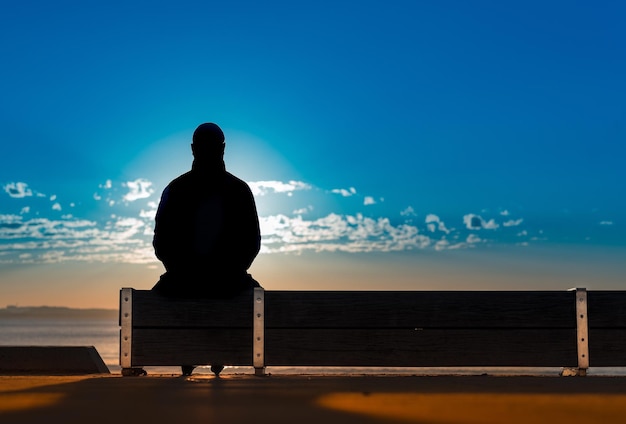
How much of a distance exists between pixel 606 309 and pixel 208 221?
400 cm

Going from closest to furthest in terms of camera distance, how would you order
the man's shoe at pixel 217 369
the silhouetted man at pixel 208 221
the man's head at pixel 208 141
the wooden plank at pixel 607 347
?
the wooden plank at pixel 607 347 → the man's shoe at pixel 217 369 → the silhouetted man at pixel 208 221 → the man's head at pixel 208 141

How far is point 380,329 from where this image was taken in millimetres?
8242

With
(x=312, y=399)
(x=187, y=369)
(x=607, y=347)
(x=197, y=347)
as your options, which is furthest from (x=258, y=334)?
(x=607, y=347)

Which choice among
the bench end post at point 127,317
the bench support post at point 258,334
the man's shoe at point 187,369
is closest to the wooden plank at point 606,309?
the bench support post at point 258,334

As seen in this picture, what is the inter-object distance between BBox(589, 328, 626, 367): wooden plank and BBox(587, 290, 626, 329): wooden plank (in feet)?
0.22

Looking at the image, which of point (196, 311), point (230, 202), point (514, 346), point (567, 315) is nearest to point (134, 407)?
point (196, 311)

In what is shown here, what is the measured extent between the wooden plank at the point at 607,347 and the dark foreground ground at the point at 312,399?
0.20m

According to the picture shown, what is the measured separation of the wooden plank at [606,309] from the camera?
329 inches

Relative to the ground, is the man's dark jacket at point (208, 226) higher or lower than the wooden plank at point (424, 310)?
higher

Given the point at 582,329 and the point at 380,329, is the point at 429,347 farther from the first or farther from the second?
the point at 582,329

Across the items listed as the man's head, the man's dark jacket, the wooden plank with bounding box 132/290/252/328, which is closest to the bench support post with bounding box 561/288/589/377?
the wooden plank with bounding box 132/290/252/328

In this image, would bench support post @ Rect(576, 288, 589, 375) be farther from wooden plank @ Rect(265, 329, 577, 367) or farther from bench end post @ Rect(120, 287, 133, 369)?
bench end post @ Rect(120, 287, 133, 369)

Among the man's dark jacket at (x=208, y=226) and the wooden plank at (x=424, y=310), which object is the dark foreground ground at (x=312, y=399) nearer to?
the wooden plank at (x=424, y=310)

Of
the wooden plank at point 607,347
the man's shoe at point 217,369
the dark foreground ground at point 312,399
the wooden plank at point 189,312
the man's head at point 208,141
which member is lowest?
the dark foreground ground at point 312,399
